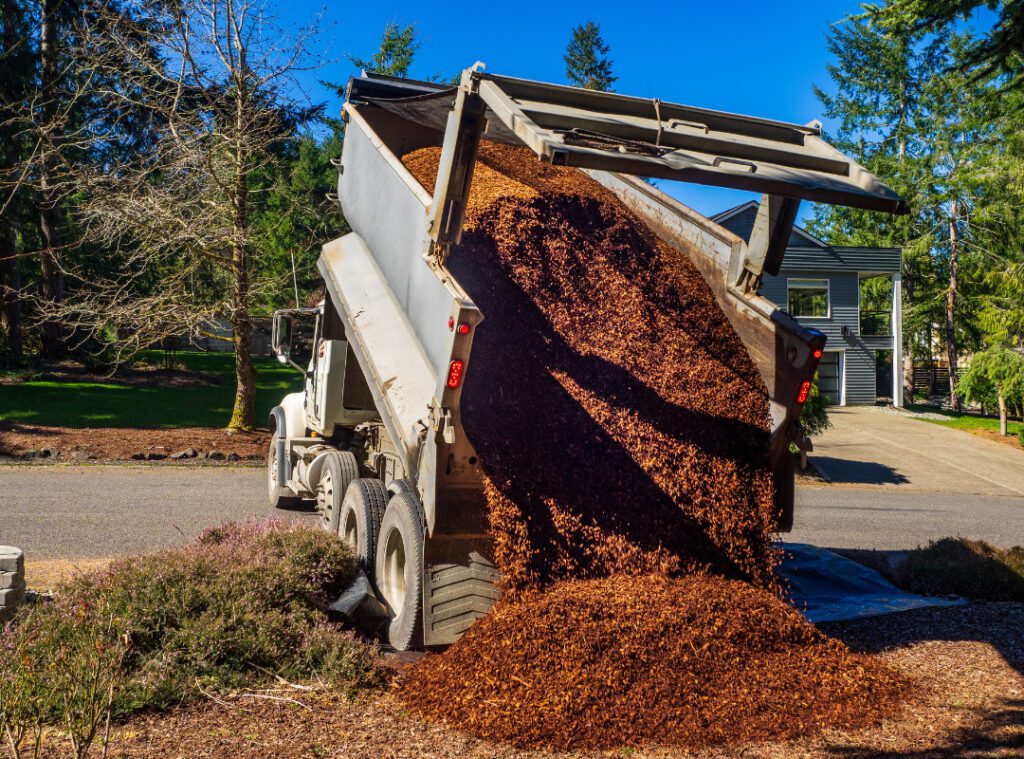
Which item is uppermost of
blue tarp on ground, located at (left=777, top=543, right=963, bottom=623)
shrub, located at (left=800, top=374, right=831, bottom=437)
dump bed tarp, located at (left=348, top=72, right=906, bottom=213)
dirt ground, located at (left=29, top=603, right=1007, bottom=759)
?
dump bed tarp, located at (left=348, top=72, right=906, bottom=213)

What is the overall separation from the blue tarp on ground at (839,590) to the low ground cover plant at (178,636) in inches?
123

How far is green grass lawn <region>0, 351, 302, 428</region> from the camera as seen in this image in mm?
16344

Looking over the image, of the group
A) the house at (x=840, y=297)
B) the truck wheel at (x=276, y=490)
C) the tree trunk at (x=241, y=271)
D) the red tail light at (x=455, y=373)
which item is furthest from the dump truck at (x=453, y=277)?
the house at (x=840, y=297)

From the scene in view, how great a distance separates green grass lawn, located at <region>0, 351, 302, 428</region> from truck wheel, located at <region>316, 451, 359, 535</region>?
10292 mm

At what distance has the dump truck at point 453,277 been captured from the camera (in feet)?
13.9

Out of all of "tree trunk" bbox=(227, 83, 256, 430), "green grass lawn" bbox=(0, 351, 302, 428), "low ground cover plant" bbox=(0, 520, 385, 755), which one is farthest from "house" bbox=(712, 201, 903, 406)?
"low ground cover plant" bbox=(0, 520, 385, 755)

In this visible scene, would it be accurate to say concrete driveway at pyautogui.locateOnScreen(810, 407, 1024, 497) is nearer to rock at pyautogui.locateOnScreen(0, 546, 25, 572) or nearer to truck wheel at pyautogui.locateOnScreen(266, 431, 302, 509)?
truck wheel at pyautogui.locateOnScreen(266, 431, 302, 509)

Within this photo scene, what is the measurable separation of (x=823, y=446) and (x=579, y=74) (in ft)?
91.3

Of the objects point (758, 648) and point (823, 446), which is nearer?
point (758, 648)

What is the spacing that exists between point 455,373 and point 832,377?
26911mm

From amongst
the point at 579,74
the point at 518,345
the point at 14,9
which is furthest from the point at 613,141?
the point at 579,74

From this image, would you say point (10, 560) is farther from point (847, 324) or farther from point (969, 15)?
point (847, 324)

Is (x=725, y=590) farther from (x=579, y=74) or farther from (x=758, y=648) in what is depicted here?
(x=579, y=74)

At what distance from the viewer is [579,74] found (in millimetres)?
41875
